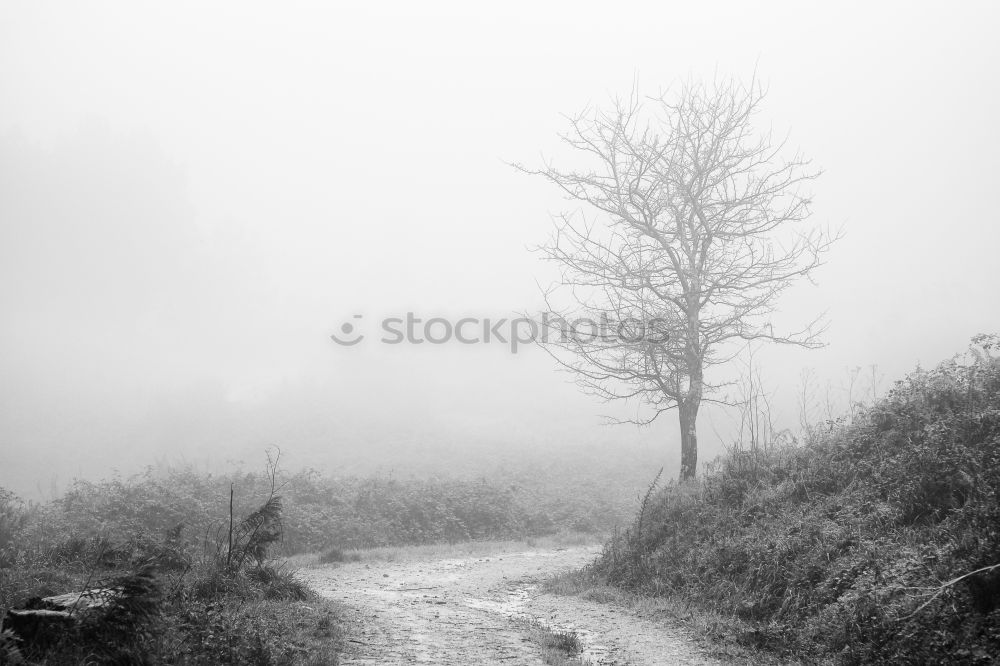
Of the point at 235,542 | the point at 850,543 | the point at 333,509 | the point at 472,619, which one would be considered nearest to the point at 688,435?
the point at 850,543

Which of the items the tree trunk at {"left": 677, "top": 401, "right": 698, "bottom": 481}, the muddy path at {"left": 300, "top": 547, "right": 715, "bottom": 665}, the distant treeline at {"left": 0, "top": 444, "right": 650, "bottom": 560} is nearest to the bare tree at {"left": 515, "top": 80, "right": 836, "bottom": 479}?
the tree trunk at {"left": 677, "top": 401, "right": 698, "bottom": 481}

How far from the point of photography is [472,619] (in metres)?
9.31

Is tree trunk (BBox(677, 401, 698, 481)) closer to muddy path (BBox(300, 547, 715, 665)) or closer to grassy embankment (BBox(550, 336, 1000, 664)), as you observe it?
grassy embankment (BBox(550, 336, 1000, 664))

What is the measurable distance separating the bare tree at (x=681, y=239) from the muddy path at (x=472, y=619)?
16.3 feet

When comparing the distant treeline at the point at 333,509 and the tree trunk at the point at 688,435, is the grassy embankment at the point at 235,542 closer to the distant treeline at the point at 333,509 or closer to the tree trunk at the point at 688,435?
the distant treeline at the point at 333,509

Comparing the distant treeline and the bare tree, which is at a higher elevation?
the bare tree

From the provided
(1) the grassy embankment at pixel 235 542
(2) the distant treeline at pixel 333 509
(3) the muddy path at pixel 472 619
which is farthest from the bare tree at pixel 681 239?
(2) the distant treeline at pixel 333 509

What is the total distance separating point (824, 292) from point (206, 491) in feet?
199

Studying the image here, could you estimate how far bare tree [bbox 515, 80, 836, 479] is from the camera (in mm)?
14664

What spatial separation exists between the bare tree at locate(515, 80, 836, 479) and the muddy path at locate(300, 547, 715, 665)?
498cm

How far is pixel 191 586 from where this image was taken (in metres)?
7.96

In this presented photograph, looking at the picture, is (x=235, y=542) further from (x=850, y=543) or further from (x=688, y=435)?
(x=688, y=435)

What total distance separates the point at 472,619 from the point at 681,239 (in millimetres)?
9568

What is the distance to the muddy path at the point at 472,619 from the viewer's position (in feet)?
24.2
